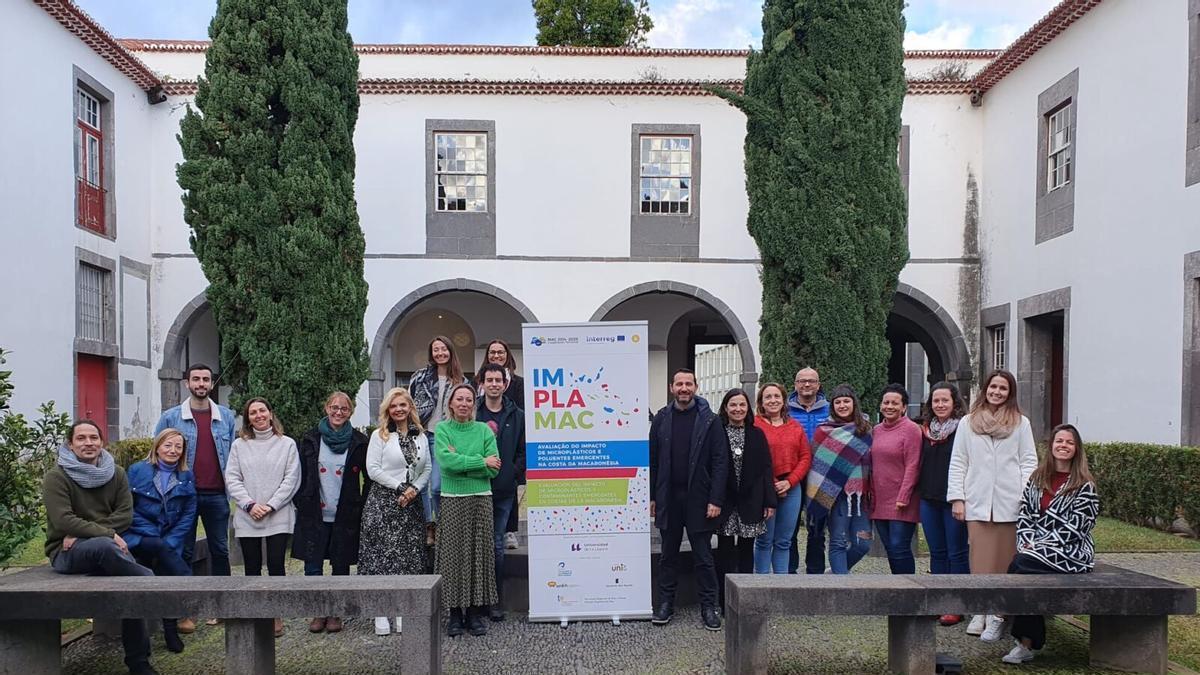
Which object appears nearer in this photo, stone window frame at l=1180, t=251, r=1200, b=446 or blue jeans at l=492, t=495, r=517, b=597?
blue jeans at l=492, t=495, r=517, b=597

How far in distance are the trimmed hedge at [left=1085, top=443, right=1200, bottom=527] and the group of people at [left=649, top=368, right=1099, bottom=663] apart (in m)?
4.69

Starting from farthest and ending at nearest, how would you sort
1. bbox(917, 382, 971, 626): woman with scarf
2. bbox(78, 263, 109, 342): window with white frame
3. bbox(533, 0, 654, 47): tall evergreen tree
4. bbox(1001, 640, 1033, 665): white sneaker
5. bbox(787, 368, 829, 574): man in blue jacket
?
bbox(533, 0, 654, 47): tall evergreen tree, bbox(78, 263, 109, 342): window with white frame, bbox(787, 368, 829, 574): man in blue jacket, bbox(917, 382, 971, 626): woman with scarf, bbox(1001, 640, 1033, 665): white sneaker

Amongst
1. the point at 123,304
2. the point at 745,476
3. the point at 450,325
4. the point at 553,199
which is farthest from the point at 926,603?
the point at 450,325

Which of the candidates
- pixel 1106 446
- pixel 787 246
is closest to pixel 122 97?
pixel 787 246

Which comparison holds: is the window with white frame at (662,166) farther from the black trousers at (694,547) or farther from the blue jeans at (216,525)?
the blue jeans at (216,525)

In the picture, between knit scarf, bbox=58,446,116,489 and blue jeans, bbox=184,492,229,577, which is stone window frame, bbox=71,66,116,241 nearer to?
blue jeans, bbox=184,492,229,577

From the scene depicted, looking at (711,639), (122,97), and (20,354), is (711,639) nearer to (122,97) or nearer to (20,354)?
(20,354)

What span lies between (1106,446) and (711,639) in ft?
23.3

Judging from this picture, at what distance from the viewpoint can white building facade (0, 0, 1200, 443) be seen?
37.4 ft

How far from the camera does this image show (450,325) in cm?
1758

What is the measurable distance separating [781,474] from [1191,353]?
6353 mm

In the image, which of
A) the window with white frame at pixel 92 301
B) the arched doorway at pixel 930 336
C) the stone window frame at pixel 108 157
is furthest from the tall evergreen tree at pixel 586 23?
the window with white frame at pixel 92 301

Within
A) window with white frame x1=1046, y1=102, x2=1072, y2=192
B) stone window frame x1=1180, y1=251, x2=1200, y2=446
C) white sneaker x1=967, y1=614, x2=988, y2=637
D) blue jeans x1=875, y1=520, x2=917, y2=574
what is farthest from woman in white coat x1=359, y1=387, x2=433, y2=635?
window with white frame x1=1046, y1=102, x2=1072, y2=192

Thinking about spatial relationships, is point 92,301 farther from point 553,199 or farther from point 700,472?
point 700,472
